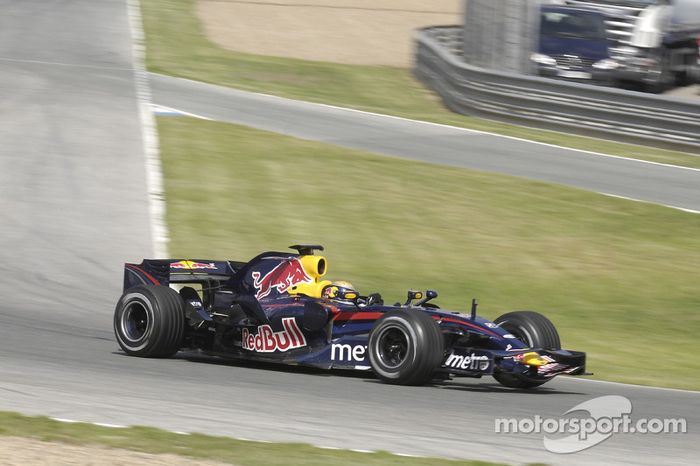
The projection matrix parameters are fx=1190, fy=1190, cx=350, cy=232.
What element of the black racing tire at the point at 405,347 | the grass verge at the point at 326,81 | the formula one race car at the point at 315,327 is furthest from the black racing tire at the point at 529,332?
the grass verge at the point at 326,81

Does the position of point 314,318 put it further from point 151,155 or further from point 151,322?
point 151,155

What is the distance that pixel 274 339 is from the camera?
10.6 meters

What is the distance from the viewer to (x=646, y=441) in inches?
318

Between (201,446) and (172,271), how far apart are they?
437 centimetres

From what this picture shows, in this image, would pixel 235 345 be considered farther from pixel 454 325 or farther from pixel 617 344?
pixel 617 344

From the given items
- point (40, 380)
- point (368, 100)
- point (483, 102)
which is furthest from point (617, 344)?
point (368, 100)

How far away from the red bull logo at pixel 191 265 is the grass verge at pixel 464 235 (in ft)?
10.5

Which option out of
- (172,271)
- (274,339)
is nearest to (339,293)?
(274,339)

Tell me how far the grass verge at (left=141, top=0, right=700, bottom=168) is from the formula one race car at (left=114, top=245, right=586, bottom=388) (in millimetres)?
13756

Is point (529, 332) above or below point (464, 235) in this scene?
above

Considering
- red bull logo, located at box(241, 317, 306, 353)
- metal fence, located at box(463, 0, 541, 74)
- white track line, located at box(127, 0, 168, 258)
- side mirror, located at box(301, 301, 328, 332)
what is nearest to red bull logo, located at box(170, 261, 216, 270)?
red bull logo, located at box(241, 317, 306, 353)

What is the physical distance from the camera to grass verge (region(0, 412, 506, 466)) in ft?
23.2

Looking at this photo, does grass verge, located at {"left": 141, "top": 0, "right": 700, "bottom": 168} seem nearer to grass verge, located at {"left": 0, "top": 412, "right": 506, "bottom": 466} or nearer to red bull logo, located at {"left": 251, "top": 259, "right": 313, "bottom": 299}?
red bull logo, located at {"left": 251, "top": 259, "right": 313, "bottom": 299}

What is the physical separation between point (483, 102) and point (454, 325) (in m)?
17.1
